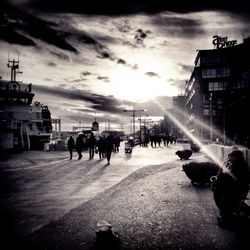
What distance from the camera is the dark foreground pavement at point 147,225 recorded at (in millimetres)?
4977

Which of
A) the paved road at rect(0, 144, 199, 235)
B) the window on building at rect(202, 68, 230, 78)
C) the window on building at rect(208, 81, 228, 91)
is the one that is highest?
the window on building at rect(202, 68, 230, 78)

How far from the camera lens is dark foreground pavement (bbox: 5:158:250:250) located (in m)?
4.98

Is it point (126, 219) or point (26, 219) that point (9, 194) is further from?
point (126, 219)

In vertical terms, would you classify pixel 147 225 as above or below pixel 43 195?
above

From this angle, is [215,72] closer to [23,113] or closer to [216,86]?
[216,86]

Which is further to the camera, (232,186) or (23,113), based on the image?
(23,113)

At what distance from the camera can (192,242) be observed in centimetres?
510

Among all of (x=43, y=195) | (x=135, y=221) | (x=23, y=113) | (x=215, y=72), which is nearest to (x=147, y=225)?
(x=135, y=221)

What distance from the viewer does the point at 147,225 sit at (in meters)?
6.07

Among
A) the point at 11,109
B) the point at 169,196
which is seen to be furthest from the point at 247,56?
the point at 11,109

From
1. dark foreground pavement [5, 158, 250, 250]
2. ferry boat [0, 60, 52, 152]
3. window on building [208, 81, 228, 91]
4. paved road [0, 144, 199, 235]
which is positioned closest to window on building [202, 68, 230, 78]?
window on building [208, 81, 228, 91]

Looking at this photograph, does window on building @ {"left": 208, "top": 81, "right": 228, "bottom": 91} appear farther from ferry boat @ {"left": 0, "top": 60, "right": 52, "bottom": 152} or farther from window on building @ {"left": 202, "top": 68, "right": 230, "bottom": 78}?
ferry boat @ {"left": 0, "top": 60, "right": 52, "bottom": 152}

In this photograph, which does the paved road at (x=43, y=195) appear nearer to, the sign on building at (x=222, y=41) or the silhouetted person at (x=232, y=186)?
the silhouetted person at (x=232, y=186)

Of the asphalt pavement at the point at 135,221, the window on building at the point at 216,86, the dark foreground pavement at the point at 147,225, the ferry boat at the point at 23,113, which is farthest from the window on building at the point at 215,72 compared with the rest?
the dark foreground pavement at the point at 147,225
